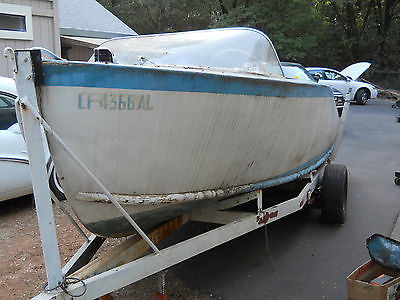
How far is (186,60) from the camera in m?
3.51

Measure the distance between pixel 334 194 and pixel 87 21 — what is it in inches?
421

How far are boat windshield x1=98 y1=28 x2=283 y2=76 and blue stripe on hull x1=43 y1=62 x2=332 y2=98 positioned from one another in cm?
64

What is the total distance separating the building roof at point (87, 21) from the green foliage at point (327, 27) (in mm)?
11404

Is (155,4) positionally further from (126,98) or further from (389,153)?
(126,98)

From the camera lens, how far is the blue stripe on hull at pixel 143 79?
7.18 feet

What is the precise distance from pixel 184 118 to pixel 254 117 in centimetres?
69

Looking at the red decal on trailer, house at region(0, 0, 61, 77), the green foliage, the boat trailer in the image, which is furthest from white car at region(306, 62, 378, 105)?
the boat trailer

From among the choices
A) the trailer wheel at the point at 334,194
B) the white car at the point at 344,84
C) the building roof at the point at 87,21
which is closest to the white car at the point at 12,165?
the trailer wheel at the point at 334,194

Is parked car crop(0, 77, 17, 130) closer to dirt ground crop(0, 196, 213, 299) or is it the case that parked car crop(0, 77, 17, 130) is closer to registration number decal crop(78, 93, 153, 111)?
dirt ground crop(0, 196, 213, 299)

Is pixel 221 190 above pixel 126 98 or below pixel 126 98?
below

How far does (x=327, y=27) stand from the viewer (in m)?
25.2

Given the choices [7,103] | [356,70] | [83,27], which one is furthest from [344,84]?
[7,103]

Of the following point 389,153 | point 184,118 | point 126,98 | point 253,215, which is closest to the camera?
point 126,98

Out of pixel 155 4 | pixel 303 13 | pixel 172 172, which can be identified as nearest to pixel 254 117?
pixel 172 172
